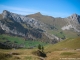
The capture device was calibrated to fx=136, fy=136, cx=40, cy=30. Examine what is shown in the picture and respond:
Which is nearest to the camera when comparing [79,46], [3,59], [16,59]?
[3,59]

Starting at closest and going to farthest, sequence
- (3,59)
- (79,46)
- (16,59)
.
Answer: (3,59) < (16,59) < (79,46)

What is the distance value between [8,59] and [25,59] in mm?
9633

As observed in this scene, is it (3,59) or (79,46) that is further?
(79,46)

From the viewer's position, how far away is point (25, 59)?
258ft

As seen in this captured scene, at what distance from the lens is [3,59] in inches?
2869

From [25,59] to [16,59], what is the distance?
5.12 metres

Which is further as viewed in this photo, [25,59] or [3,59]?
[25,59]

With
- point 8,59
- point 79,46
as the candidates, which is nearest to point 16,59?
point 8,59

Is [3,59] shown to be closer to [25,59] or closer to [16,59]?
[16,59]

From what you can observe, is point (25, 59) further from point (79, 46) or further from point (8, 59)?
point (79, 46)

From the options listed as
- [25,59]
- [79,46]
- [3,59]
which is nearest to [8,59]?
[3,59]

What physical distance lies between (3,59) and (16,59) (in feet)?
25.9

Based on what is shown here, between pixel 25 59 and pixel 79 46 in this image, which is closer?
pixel 25 59

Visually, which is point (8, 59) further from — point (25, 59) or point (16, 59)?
point (25, 59)
